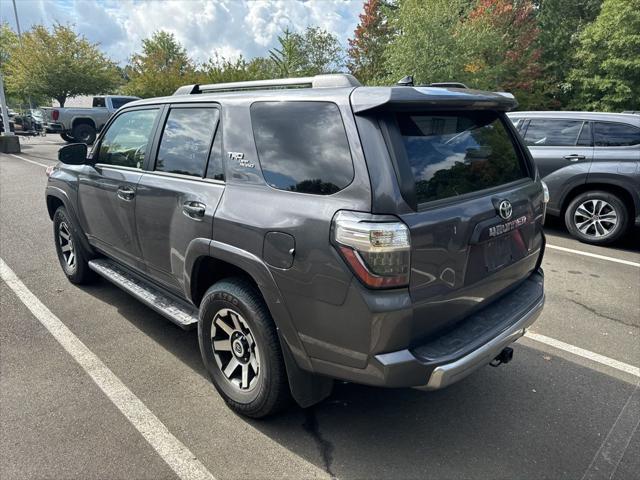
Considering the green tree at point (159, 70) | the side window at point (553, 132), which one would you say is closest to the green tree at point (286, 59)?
the green tree at point (159, 70)

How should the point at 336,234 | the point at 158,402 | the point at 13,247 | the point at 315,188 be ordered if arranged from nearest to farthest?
the point at 336,234 → the point at 315,188 → the point at 158,402 → the point at 13,247

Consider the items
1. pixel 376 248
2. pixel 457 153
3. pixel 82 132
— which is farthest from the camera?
pixel 82 132

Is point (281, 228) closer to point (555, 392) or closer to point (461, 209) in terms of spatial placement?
point (461, 209)

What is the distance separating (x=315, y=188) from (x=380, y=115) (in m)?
0.46

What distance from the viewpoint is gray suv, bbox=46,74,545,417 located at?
204 cm

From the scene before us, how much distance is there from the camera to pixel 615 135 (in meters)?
6.46

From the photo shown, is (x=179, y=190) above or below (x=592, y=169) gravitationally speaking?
above

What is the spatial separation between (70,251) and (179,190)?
251 centimetres

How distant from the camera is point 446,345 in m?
2.24

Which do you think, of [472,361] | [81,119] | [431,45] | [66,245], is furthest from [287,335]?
[81,119]

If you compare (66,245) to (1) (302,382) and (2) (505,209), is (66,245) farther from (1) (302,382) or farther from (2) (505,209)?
(2) (505,209)

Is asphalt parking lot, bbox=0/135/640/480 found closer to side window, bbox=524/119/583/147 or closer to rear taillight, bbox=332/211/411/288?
rear taillight, bbox=332/211/411/288

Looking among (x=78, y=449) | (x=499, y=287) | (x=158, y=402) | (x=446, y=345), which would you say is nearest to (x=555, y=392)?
(x=499, y=287)

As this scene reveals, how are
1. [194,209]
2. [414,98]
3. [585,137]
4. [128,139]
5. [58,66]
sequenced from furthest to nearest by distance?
[58,66] → [585,137] → [128,139] → [194,209] → [414,98]
